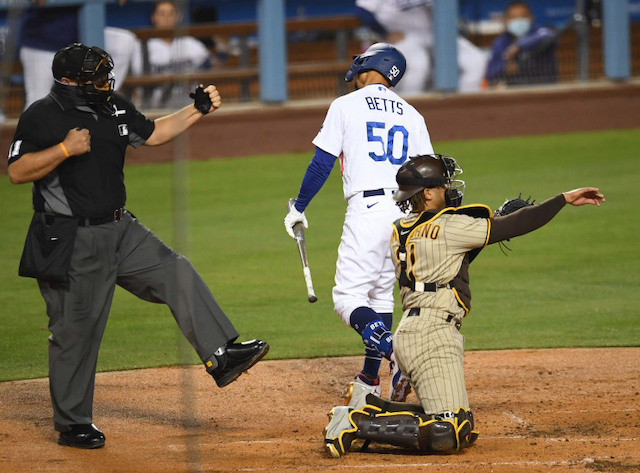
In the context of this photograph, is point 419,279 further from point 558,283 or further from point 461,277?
point 558,283

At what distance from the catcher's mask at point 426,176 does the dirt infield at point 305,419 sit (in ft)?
3.85

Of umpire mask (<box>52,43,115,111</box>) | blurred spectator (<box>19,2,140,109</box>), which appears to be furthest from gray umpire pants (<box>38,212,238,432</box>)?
blurred spectator (<box>19,2,140,109</box>)

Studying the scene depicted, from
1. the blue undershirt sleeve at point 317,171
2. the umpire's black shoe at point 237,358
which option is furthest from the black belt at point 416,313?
the blue undershirt sleeve at point 317,171

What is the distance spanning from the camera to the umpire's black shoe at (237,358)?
511 centimetres

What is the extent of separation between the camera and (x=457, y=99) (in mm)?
16828

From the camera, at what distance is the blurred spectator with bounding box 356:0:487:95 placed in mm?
16984

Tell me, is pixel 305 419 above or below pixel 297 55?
below

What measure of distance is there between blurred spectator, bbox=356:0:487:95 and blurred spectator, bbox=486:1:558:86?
259 millimetres

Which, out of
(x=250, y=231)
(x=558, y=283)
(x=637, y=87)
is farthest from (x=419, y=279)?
(x=637, y=87)

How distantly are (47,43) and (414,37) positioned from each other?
18.9 feet

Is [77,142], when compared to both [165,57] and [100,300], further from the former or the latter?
[165,57]

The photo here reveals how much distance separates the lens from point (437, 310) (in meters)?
4.80

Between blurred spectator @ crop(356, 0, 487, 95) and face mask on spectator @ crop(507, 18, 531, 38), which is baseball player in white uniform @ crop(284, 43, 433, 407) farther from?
face mask on spectator @ crop(507, 18, 531, 38)

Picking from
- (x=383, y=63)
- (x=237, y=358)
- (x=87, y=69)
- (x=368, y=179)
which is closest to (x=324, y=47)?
(x=383, y=63)
